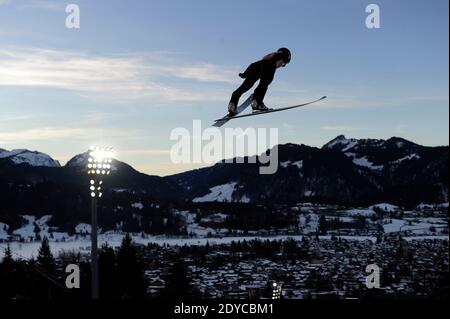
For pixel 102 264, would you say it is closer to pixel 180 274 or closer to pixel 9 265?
pixel 9 265

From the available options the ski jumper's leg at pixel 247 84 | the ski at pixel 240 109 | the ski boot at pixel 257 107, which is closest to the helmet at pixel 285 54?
the ski jumper's leg at pixel 247 84

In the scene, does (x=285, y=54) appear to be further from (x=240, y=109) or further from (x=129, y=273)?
(x=129, y=273)

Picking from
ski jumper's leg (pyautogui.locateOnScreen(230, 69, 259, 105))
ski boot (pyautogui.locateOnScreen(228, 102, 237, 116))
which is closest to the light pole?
ski boot (pyautogui.locateOnScreen(228, 102, 237, 116))

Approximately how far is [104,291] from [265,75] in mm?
60834

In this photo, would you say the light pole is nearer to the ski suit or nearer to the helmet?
the ski suit

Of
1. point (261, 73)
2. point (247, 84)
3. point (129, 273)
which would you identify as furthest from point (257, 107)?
point (129, 273)

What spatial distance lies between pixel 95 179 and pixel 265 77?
449 inches

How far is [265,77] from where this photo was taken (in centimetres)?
1716

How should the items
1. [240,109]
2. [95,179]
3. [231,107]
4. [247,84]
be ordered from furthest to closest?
[95,179] < [240,109] < [231,107] < [247,84]

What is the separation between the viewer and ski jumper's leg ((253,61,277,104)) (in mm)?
16672
